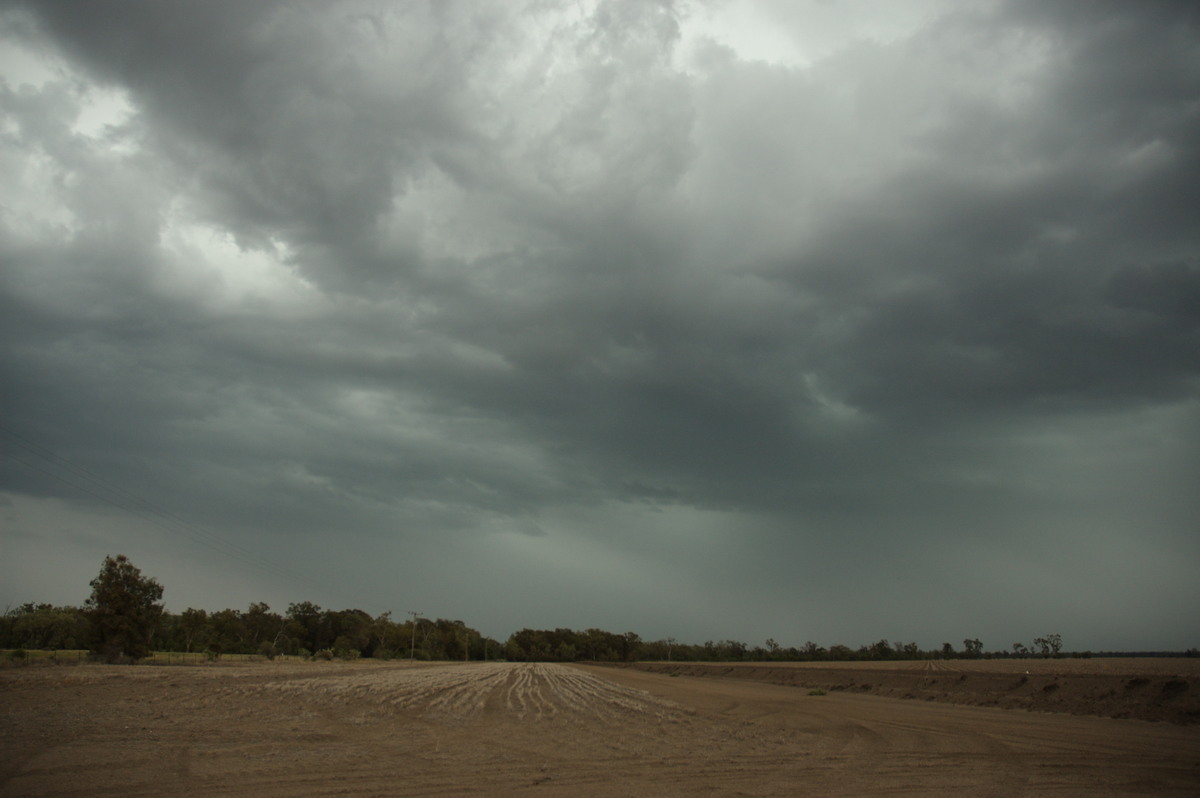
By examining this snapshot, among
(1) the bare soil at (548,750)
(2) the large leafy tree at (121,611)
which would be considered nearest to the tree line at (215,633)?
(2) the large leafy tree at (121,611)

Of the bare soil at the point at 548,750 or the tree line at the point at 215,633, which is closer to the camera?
the bare soil at the point at 548,750

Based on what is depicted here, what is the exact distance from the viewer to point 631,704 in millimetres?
35625

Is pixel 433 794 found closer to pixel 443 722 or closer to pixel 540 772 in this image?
pixel 540 772

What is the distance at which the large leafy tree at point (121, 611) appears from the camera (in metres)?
71.7

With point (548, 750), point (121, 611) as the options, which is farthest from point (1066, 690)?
point (121, 611)

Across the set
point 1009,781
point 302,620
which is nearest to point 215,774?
point 1009,781

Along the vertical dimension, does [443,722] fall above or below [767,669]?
above

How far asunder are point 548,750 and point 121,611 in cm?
7566

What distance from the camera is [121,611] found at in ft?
237

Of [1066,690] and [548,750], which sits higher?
[548,750]

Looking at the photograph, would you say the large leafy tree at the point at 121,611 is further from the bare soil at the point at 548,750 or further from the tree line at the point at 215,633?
the bare soil at the point at 548,750

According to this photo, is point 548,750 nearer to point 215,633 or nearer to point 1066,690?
point 1066,690

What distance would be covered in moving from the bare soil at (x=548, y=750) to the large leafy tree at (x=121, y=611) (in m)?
46.7

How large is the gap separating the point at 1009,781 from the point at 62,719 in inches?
1116
